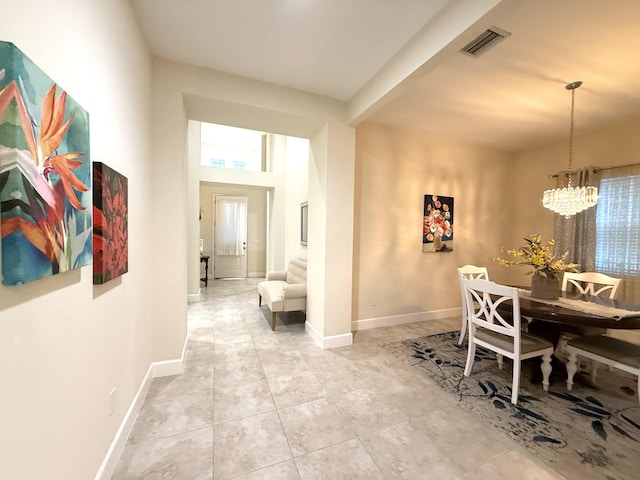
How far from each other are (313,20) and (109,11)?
124 centimetres

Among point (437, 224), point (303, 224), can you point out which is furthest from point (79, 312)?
point (437, 224)

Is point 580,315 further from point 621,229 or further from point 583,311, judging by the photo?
point 621,229

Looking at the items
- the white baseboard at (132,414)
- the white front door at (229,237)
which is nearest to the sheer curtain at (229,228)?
the white front door at (229,237)

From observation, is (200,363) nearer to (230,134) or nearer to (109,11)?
(109,11)

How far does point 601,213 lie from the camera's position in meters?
3.46


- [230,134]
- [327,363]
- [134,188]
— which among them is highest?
[230,134]

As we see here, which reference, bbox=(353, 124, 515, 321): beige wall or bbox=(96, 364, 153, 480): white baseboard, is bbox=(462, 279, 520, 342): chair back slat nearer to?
bbox=(353, 124, 515, 321): beige wall

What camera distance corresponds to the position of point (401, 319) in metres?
3.90

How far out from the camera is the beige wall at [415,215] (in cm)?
366

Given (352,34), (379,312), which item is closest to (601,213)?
(379,312)

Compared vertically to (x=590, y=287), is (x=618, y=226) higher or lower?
higher

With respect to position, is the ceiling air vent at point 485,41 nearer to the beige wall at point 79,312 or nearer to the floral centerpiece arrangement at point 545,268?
the floral centerpiece arrangement at point 545,268

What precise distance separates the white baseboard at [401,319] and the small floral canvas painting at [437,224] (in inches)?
40.2

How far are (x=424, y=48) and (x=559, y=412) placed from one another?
295cm
